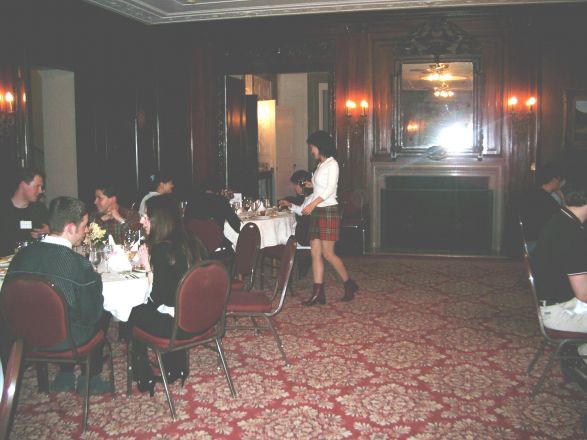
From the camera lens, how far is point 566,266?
3.61 metres

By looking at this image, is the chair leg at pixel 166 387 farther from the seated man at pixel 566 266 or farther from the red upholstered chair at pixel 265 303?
the seated man at pixel 566 266

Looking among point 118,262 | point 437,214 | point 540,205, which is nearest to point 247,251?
point 118,262

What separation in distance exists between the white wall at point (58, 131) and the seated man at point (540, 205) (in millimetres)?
7249

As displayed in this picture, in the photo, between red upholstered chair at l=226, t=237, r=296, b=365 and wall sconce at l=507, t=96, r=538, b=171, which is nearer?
red upholstered chair at l=226, t=237, r=296, b=365

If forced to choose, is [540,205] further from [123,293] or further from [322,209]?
[123,293]

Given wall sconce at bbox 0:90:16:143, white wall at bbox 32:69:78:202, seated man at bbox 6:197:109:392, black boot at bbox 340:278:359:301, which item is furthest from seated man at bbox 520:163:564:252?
white wall at bbox 32:69:78:202

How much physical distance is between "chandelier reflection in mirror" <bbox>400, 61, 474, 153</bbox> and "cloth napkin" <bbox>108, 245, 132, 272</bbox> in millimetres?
6299

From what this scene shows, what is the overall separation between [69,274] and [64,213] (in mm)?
352

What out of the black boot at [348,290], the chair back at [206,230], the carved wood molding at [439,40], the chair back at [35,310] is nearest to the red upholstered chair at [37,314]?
the chair back at [35,310]

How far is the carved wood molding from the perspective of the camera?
916 centimetres

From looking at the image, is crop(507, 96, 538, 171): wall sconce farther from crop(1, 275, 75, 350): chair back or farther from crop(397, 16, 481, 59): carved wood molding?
crop(1, 275, 75, 350): chair back

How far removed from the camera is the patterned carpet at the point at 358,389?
346 centimetres

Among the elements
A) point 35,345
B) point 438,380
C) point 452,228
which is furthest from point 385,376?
point 452,228

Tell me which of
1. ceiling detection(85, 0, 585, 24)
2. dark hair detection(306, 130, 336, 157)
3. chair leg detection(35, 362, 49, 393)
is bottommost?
chair leg detection(35, 362, 49, 393)
